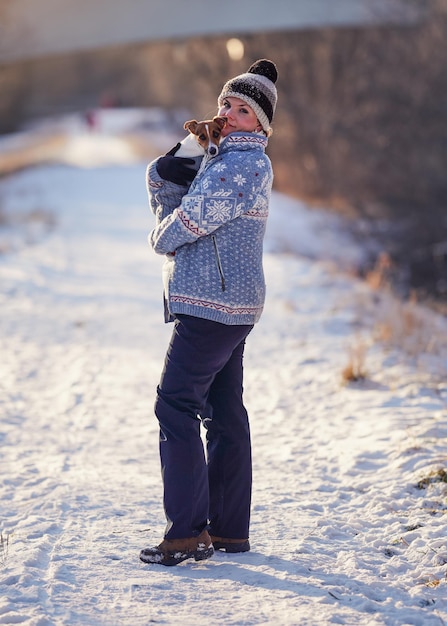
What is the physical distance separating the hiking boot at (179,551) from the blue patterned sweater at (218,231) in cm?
86

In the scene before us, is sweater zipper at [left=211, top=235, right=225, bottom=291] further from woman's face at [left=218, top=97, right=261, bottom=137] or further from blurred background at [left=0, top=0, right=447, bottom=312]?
blurred background at [left=0, top=0, right=447, bottom=312]

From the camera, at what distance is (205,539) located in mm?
3756

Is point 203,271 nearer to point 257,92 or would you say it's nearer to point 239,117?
point 239,117

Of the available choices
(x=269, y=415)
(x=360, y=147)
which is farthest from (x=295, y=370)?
(x=360, y=147)

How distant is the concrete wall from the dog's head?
18476 mm

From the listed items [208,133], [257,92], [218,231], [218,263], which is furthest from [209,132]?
[218,263]

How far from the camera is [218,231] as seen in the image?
3.60 meters

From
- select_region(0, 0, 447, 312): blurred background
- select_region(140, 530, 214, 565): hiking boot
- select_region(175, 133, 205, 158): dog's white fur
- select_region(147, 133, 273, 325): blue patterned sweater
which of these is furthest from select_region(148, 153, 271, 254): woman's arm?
select_region(0, 0, 447, 312): blurred background

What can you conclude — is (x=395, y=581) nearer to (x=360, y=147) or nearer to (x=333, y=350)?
(x=333, y=350)

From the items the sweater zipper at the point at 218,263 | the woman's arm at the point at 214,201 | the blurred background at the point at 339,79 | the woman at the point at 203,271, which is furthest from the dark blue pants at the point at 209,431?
the blurred background at the point at 339,79

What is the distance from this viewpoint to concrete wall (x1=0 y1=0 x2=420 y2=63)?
69.7ft

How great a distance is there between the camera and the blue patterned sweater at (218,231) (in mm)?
Answer: 3516

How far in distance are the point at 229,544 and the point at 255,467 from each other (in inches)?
56.5

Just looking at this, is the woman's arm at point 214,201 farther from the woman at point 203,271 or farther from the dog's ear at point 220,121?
the dog's ear at point 220,121
